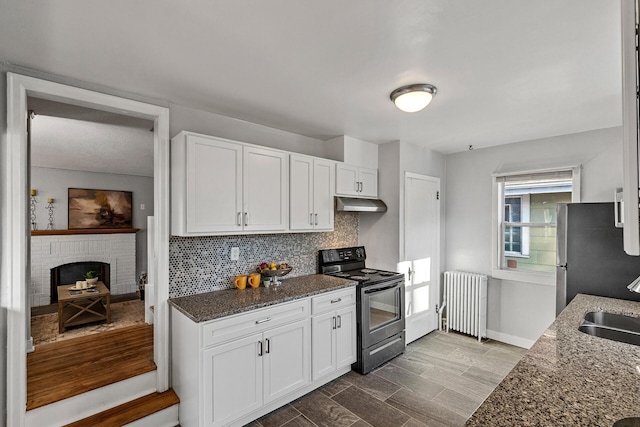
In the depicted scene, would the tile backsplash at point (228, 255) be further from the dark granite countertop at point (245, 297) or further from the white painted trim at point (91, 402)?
the white painted trim at point (91, 402)

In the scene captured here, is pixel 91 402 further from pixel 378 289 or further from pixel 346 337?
pixel 378 289

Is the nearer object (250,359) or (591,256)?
(250,359)

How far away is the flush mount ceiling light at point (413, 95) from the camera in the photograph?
217 cm

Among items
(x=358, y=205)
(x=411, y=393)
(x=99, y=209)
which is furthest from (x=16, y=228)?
(x=99, y=209)

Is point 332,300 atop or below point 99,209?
below

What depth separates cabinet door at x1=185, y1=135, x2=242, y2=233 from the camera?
2.39 meters

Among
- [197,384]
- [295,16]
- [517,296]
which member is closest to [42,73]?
[295,16]

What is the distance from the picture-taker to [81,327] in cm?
398

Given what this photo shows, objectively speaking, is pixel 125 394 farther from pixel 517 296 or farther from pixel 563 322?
pixel 517 296

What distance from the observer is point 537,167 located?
3637 mm

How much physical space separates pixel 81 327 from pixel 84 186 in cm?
296

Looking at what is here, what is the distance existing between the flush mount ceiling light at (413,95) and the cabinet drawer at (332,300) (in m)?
1.75

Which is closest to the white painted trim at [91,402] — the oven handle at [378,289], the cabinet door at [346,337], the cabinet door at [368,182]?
the cabinet door at [346,337]

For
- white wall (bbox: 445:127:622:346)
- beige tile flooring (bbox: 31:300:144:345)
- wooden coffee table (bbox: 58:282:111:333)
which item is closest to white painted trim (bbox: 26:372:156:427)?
beige tile flooring (bbox: 31:300:144:345)
